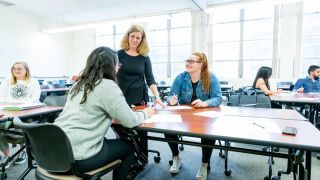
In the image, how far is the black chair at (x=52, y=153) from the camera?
114 cm

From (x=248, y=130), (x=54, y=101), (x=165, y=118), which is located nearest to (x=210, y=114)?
(x=165, y=118)

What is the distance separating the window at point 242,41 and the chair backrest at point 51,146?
24.2 ft

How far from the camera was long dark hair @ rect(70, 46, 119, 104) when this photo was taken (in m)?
1.32

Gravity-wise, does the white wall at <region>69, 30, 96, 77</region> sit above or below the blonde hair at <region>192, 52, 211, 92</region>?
above

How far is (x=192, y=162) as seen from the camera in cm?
260

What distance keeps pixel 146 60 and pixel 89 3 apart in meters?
6.00

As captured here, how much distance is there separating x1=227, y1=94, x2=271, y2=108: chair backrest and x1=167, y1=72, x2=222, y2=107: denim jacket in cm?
58

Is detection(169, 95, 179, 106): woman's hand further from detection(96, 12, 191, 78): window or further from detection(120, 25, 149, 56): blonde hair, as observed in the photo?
detection(96, 12, 191, 78): window

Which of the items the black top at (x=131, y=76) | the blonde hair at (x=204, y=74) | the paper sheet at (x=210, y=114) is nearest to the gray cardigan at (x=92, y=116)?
the paper sheet at (x=210, y=114)

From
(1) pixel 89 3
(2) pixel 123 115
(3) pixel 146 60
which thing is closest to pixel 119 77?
(3) pixel 146 60

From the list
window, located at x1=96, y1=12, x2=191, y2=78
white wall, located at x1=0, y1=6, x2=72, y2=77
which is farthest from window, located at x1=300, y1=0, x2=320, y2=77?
white wall, located at x1=0, y1=6, x2=72, y2=77

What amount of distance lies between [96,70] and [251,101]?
2004mm

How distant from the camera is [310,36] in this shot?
281 inches

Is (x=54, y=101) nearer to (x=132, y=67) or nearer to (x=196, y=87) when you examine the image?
(x=132, y=67)
